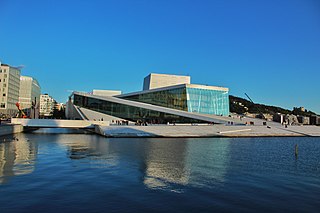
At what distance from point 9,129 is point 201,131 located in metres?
21.6

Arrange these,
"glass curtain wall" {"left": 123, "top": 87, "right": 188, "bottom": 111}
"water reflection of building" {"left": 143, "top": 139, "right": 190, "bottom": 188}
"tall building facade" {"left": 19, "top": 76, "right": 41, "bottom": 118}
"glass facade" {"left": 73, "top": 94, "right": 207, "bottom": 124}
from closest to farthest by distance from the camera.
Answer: "water reflection of building" {"left": 143, "top": 139, "right": 190, "bottom": 188} < "glass facade" {"left": 73, "top": 94, "right": 207, "bottom": 124} < "glass curtain wall" {"left": 123, "top": 87, "right": 188, "bottom": 111} < "tall building facade" {"left": 19, "top": 76, "right": 41, "bottom": 118}

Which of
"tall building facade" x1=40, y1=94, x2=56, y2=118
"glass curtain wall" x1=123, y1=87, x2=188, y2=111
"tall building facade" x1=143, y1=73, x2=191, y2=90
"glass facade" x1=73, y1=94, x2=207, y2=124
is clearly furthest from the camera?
"tall building facade" x1=40, y1=94, x2=56, y2=118

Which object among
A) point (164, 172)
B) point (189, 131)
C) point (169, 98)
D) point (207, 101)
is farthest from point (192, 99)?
point (164, 172)

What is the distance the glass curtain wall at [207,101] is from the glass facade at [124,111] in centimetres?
522

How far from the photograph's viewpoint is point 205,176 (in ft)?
34.0

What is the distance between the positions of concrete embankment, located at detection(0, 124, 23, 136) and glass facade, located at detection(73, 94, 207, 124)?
11.7 meters

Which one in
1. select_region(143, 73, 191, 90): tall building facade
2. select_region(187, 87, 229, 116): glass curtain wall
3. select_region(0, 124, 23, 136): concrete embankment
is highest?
select_region(143, 73, 191, 90): tall building facade

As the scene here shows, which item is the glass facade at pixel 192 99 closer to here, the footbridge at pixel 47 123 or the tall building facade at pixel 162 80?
the tall building facade at pixel 162 80

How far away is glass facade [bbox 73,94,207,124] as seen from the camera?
43.0m

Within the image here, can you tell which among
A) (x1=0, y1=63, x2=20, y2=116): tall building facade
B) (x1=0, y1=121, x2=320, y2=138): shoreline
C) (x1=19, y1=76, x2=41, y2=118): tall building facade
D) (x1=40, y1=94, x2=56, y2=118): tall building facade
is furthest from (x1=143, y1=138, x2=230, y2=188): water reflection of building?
(x1=40, y1=94, x2=56, y2=118): tall building facade

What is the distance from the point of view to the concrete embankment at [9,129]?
28247 mm

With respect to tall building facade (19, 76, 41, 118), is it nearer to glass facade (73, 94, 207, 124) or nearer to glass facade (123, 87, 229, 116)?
glass facade (73, 94, 207, 124)

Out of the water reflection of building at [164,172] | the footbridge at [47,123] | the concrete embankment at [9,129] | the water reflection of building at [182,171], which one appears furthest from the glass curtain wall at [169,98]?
the water reflection of building at [164,172]

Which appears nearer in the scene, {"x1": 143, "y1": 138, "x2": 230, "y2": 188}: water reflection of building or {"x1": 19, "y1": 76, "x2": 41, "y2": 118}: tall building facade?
{"x1": 143, "y1": 138, "x2": 230, "y2": 188}: water reflection of building
